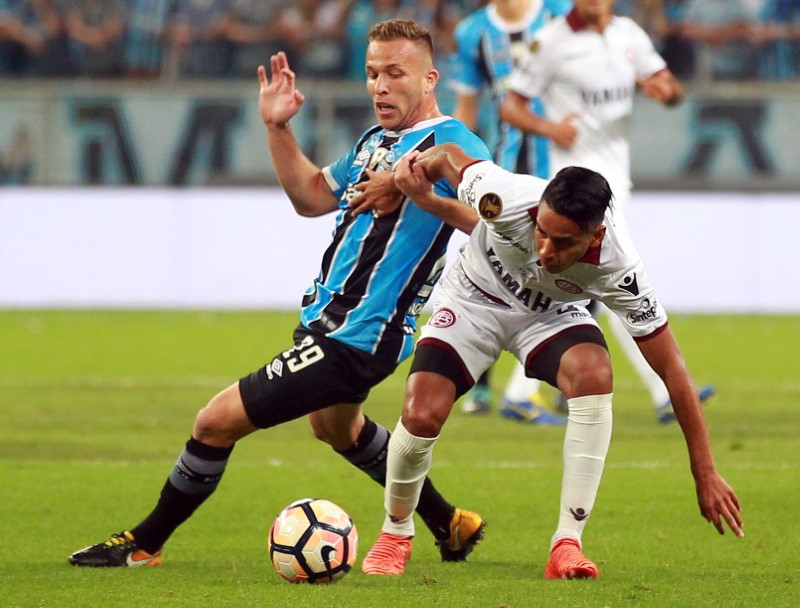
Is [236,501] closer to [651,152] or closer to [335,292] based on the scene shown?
[335,292]

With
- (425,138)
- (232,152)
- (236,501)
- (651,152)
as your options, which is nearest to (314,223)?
(232,152)

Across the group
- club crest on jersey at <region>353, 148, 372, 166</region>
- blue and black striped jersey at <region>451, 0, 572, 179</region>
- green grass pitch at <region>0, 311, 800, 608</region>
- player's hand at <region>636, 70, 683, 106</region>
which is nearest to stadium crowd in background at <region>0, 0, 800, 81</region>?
green grass pitch at <region>0, 311, 800, 608</region>

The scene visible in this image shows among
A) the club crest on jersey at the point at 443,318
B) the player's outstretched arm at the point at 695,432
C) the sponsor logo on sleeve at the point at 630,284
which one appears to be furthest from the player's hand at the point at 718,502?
the club crest on jersey at the point at 443,318

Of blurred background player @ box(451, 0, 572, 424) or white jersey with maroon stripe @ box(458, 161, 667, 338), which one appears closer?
white jersey with maroon stripe @ box(458, 161, 667, 338)

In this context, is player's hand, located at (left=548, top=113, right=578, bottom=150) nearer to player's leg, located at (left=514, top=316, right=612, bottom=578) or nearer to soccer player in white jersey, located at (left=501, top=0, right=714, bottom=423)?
soccer player in white jersey, located at (left=501, top=0, right=714, bottom=423)

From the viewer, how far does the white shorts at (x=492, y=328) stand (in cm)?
520

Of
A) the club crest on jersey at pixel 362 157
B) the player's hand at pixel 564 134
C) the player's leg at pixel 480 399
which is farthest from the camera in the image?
the player's leg at pixel 480 399

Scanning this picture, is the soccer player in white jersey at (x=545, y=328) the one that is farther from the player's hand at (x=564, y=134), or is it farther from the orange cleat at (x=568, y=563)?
the player's hand at (x=564, y=134)

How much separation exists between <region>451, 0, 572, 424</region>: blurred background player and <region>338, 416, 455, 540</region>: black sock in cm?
392

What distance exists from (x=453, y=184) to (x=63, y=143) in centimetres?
1289

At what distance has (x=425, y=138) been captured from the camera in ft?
17.3

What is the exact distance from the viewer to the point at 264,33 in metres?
18.0

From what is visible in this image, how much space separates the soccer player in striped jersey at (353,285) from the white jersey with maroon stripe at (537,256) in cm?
18

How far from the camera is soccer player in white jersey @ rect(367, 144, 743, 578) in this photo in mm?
4691
